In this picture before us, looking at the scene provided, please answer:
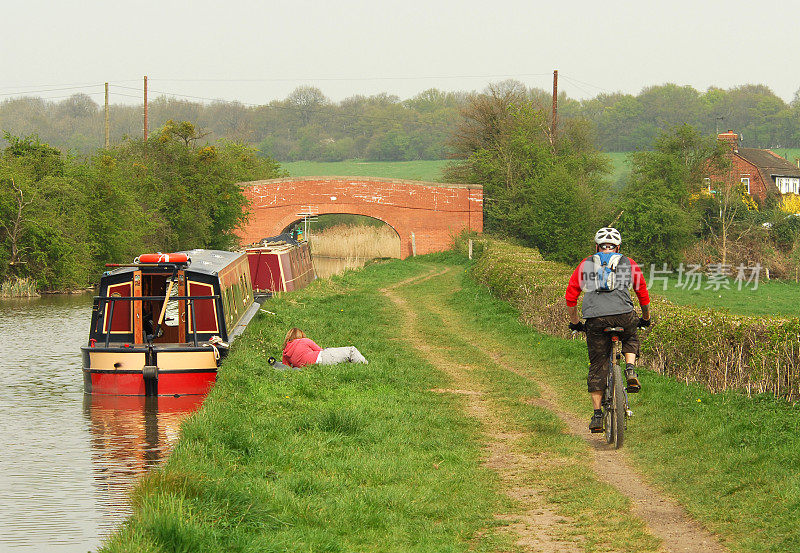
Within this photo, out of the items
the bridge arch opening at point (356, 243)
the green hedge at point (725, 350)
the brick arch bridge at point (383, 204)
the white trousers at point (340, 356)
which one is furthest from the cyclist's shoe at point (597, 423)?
the brick arch bridge at point (383, 204)

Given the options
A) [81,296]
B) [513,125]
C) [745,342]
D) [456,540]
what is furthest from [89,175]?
[456,540]

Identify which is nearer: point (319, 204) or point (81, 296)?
point (81, 296)

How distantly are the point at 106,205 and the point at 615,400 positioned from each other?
31466mm

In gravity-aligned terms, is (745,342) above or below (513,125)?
below

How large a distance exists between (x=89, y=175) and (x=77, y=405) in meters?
24.3

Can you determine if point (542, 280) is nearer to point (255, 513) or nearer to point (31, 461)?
point (31, 461)

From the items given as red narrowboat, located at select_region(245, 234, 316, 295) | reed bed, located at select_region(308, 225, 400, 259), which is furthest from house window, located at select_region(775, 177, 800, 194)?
red narrowboat, located at select_region(245, 234, 316, 295)

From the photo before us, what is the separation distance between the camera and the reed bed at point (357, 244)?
148 ft

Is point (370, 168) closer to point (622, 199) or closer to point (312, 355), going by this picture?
point (622, 199)

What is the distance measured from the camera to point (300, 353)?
1179 cm

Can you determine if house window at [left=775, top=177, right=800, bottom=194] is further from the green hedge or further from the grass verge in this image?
the grass verge

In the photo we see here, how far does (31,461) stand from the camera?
30.5 ft

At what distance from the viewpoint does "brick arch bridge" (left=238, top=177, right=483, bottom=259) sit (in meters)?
45.8

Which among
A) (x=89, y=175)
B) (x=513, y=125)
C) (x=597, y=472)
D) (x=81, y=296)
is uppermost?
(x=513, y=125)
